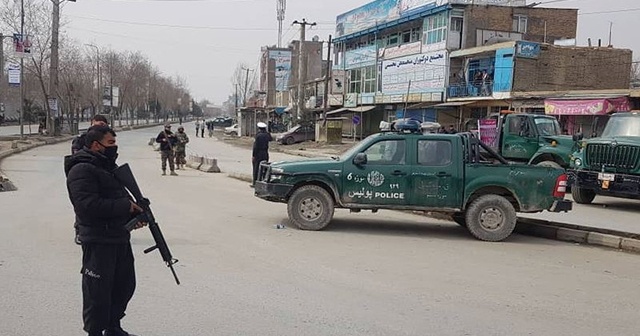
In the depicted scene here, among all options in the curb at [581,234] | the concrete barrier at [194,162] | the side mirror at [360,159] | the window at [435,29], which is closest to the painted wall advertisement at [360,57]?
the window at [435,29]

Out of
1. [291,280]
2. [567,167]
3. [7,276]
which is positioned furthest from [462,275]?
[567,167]

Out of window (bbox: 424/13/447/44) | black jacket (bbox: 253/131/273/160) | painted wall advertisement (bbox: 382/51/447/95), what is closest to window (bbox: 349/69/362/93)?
painted wall advertisement (bbox: 382/51/447/95)

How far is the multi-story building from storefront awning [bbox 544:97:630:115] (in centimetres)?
1000

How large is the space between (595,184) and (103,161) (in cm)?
1274

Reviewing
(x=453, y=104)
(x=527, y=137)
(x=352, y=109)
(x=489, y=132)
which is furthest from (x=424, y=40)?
(x=527, y=137)

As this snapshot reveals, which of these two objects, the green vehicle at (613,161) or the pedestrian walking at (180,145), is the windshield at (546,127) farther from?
the pedestrian walking at (180,145)

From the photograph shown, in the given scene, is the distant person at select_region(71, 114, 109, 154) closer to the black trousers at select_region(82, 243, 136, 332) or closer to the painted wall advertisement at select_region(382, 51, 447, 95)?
the black trousers at select_region(82, 243, 136, 332)

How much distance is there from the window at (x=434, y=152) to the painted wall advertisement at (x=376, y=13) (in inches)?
1299

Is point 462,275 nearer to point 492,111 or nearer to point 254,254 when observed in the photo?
point 254,254

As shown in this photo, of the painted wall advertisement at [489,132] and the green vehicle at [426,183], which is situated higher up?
the painted wall advertisement at [489,132]

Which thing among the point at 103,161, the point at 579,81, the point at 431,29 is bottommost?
the point at 103,161

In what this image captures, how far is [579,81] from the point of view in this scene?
36.8 m

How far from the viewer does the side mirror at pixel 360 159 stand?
9672 mm

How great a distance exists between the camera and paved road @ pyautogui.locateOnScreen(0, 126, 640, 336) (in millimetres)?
5102
